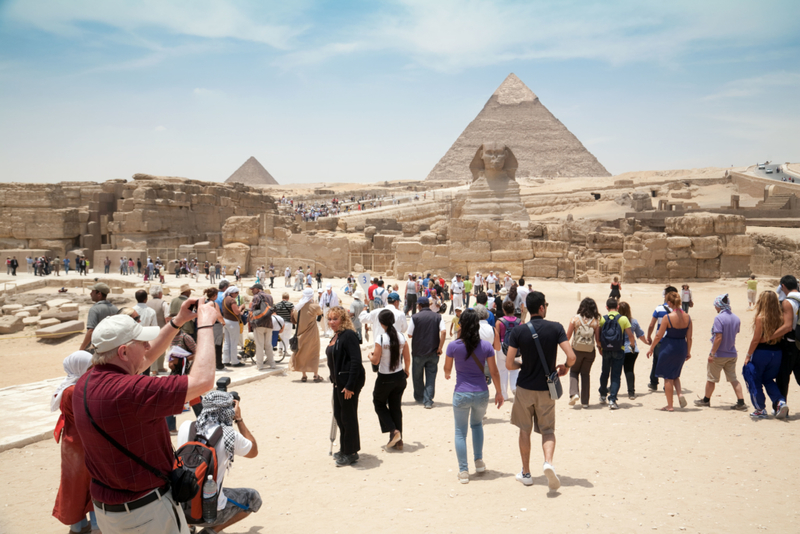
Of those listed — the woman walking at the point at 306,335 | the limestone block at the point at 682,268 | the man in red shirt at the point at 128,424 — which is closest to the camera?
the man in red shirt at the point at 128,424

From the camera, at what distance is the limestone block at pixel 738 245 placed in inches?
572

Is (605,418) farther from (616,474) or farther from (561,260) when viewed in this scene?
(561,260)

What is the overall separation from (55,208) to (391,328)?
29.4 metres

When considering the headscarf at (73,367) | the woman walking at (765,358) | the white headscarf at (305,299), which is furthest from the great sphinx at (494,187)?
the headscarf at (73,367)

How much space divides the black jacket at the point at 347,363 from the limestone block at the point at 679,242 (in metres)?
13.1

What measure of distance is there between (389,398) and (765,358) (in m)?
3.27

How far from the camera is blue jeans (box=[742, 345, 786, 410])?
4.91 m

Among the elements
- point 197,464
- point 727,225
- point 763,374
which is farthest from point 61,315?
point 727,225

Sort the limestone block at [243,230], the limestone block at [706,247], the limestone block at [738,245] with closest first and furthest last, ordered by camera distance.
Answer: the limestone block at [738,245] → the limestone block at [706,247] → the limestone block at [243,230]

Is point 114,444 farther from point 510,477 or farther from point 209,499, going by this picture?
point 510,477

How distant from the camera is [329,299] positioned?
29.8ft

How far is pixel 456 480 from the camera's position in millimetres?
3826

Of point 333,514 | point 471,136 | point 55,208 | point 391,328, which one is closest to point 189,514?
point 333,514

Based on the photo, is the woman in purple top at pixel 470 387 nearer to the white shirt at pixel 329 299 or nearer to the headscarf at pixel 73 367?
the headscarf at pixel 73 367
